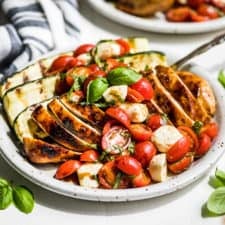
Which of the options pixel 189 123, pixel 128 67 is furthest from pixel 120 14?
pixel 189 123

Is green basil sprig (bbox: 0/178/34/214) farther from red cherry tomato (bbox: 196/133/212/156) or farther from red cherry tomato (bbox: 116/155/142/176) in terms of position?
red cherry tomato (bbox: 196/133/212/156)

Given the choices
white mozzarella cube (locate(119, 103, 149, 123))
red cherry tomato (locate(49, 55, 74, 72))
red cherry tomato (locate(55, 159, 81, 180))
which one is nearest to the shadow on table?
red cherry tomato (locate(55, 159, 81, 180))

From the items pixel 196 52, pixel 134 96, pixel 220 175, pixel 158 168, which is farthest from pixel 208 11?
pixel 158 168

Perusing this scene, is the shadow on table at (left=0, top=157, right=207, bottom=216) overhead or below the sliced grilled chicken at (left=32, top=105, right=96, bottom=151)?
below

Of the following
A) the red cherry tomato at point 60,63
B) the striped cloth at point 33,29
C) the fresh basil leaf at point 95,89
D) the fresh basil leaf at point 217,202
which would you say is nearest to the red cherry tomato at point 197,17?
the striped cloth at point 33,29

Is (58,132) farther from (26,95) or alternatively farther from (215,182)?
(215,182)

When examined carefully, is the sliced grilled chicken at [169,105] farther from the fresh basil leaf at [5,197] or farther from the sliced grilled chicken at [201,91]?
the fresh basil leaf at [5,197]
